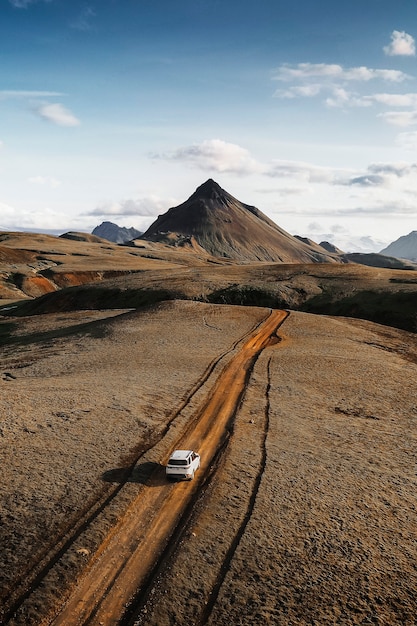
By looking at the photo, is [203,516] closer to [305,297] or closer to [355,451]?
[355,451]

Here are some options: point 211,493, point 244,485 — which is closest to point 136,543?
point 211,493

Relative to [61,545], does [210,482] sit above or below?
above

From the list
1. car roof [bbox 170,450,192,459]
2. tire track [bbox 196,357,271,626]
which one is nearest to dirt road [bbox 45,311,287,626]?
car roof [bbox 170,450,192,459]

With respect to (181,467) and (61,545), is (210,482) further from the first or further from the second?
(61,545)

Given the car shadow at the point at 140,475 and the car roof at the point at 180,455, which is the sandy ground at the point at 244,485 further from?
the car roof at the point at 180,455

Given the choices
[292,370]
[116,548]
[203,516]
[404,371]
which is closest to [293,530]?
[203,516]

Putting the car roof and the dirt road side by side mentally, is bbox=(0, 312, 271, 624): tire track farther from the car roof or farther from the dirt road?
the car roof

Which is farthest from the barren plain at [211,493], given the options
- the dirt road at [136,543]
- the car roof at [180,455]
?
the car roof at [180,455]
